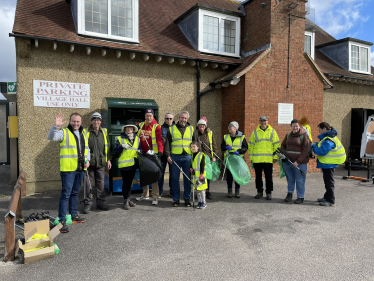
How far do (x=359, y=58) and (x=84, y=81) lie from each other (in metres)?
12.0

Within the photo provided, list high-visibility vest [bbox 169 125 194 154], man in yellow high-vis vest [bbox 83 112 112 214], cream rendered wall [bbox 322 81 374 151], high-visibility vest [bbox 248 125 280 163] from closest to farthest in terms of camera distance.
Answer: man in yellow high-vis vest [bbox 83 112 112 214] → high-visibility vest [bbox 169 125 194 154] → high-visibility vest [bbox 248 125 280 163] → cream rendered wall [bbox 322 81 374 151]

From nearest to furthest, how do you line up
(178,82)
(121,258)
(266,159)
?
(121,258) → (266,159) → (178,82)

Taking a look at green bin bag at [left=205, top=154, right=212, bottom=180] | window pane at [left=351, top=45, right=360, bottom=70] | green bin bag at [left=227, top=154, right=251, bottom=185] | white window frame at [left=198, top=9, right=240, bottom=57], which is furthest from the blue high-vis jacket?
window pane at [left=351, top=45, right=360, bottom=70]

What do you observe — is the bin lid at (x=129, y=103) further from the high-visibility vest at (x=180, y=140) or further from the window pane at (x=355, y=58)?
the window pane at (x=355, y=58)

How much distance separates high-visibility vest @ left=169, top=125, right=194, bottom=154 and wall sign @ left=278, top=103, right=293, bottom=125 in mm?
4343

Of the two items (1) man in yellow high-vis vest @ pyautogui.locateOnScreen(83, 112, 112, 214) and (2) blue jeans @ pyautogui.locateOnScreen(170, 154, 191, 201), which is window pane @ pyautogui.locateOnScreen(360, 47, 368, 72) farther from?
(1) man in yellow high-vis vest @ pyautogui.locateOnScreen(83, 112, 112, 214)

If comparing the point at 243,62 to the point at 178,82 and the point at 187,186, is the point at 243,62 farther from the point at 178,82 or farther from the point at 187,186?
the point at 187,186

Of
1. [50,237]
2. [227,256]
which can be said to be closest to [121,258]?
[50,237]

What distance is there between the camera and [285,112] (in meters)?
8.77

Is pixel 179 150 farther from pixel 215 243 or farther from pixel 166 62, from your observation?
pixel 166 62

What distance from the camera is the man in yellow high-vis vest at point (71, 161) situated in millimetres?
4277

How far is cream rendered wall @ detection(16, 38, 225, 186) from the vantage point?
6.52m

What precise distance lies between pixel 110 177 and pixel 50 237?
114 inches

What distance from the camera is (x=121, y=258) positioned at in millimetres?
3367
